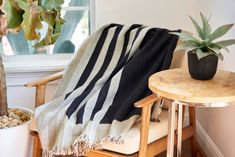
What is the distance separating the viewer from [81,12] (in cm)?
271

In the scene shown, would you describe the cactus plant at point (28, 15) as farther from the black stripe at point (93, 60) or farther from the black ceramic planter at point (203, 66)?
the black ceramic planter at point (203, 66)

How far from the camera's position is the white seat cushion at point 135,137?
5.87 feet

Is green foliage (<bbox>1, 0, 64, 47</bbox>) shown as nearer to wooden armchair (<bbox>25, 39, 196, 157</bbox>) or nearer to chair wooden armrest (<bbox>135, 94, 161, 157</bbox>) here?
wooden armchair (<bbox>25, 39, 196, 157</bbox>)

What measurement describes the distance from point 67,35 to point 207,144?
129cm

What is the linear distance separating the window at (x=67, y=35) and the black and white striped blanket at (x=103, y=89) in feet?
1.28

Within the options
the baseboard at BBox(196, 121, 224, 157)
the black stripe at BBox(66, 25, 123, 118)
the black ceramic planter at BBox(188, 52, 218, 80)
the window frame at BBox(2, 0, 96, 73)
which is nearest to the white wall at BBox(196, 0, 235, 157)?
the baseboard at BBox(196, 121, 224, 157)

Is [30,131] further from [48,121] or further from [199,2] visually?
[199,2]

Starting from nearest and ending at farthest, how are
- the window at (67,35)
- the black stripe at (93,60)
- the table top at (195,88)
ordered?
the table top at (195,88) < the black stripe at (93,60) < the window at (67,35)

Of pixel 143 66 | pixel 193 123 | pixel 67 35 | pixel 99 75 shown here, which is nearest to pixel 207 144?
pixel 193 123

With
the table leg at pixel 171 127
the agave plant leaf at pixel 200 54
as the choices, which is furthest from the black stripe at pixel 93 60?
the agave plant leaf at pixel 200 54

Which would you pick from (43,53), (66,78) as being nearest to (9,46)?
(43,53)

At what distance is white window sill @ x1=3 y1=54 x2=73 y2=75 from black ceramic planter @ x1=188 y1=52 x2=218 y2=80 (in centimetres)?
123

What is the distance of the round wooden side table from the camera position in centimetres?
141

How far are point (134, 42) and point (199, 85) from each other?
0.75m
